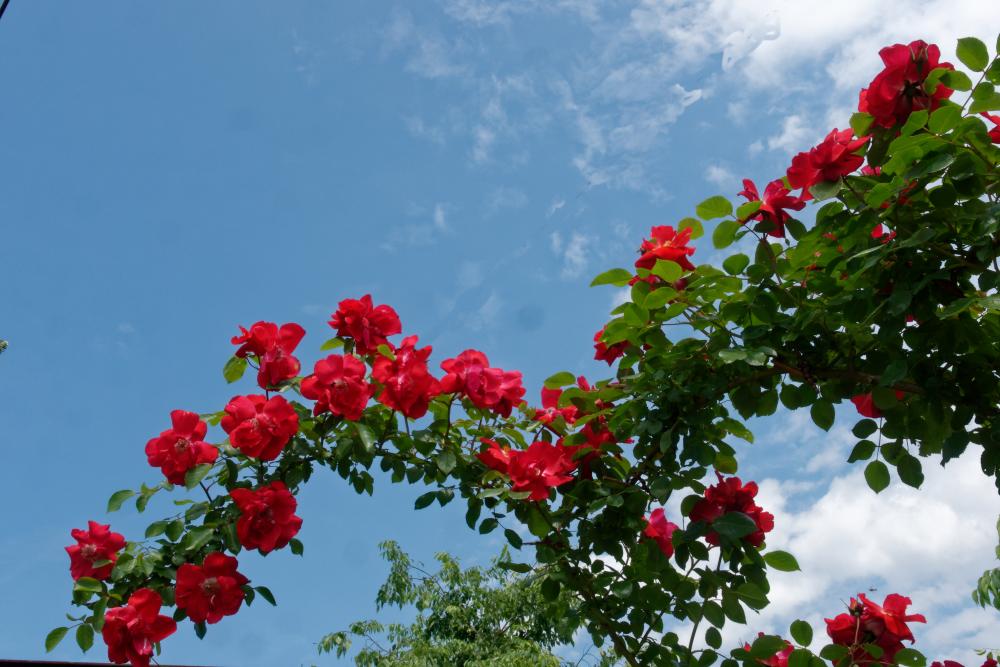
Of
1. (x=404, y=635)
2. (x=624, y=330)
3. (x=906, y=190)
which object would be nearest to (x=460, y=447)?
(x=624, y=330)

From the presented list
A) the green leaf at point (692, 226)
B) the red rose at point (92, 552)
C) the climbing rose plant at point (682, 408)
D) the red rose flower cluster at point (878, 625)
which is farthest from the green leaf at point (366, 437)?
the red rose flower cluster at point (878, 625)

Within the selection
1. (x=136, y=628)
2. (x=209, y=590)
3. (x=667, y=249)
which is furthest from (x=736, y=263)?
(x=136, y=628)

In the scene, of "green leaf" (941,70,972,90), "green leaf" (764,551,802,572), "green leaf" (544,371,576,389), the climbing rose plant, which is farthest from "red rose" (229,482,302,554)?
"green leaf" (941,70,972,90)

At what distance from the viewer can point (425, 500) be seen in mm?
1924

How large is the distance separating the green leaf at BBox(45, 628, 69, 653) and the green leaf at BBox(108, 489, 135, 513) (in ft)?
0.84

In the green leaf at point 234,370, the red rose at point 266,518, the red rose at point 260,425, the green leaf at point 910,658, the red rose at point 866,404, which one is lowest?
the green leaf at point 910,658

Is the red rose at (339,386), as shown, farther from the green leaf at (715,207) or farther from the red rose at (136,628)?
the green leaf at (715,207)

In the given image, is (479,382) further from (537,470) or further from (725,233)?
(725,233)

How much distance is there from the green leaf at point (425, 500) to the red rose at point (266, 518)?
265mm

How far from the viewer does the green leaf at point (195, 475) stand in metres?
1.83

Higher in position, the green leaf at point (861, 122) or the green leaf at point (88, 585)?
the green leaf at point (861, 122)

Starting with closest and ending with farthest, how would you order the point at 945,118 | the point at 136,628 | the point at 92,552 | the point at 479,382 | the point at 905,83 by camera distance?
the point at 945,118 → the point at 905,83 → the point at 136,628 → the point at 92,552 → the point at 479,382

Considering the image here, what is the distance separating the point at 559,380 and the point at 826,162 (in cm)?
75

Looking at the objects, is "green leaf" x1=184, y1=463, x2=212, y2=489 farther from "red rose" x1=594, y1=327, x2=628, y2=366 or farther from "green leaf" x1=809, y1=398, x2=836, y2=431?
"green leaf" x1=809, y1=398, x2=836, y2=431
